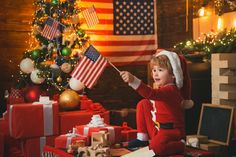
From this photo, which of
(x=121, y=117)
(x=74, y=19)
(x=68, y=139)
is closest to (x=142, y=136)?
(x=68, y=139)

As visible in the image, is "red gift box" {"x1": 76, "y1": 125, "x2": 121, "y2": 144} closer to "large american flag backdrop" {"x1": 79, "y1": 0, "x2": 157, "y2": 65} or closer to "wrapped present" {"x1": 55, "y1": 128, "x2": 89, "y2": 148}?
"wrapped present" {"x1": 55, "y1": 128, "x2": 89, "y2": 148}

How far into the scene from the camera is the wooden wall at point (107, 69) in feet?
23.0

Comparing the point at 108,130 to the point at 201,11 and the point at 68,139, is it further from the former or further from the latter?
the point at 201,11

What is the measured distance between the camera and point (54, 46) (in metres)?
6.52

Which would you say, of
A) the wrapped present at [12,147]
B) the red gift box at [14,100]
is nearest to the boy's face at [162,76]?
the wrapped present at [12,147]

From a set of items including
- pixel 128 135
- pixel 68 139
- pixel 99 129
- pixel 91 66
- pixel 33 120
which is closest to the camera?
pixel 91 66

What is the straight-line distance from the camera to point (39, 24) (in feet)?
21.5

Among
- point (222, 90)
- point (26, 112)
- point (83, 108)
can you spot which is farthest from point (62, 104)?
point (222, 90)

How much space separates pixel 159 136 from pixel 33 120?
2.29 meters

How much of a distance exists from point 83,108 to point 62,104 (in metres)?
0.32

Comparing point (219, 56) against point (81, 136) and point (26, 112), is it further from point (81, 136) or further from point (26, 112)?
point (26, 112)

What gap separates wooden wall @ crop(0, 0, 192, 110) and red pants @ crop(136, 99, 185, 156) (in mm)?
3677

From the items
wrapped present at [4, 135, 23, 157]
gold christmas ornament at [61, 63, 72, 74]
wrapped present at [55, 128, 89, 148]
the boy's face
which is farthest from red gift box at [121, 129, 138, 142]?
gold christmas ornament at [61, 63, 72, 74]

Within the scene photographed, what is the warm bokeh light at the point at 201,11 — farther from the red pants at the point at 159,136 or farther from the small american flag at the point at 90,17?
the red pants at the point at 159,136
